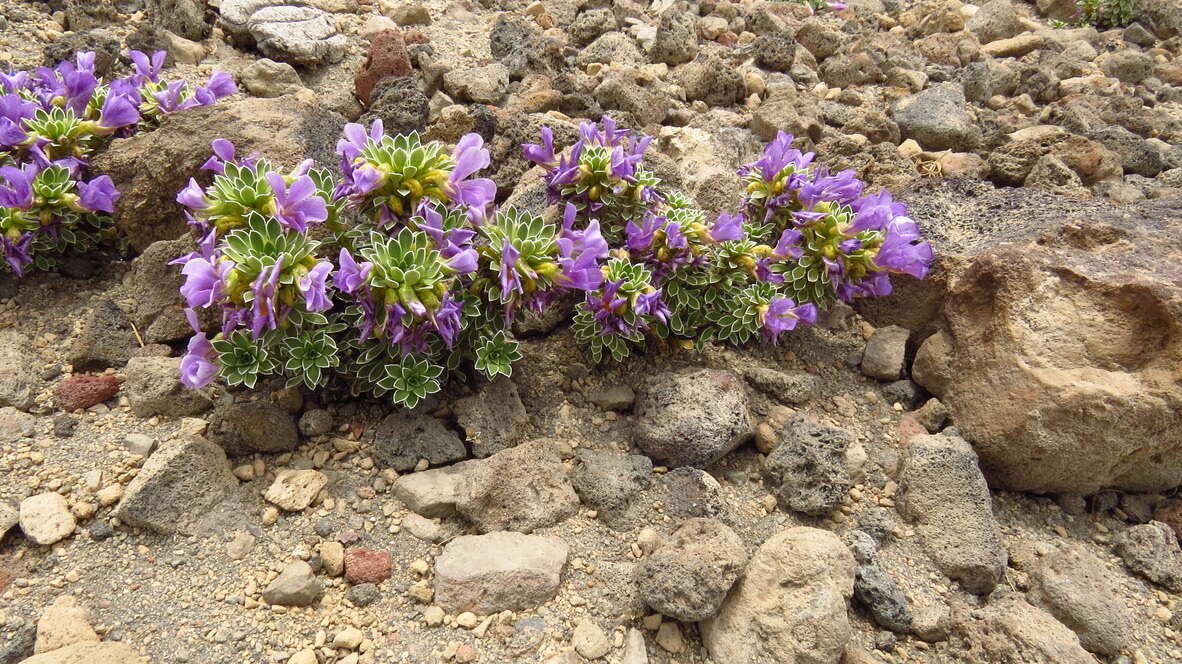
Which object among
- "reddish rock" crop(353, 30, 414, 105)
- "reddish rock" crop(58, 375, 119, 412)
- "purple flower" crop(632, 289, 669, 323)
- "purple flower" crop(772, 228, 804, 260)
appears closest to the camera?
"purple flower" crop(632, 289, 669, 323)

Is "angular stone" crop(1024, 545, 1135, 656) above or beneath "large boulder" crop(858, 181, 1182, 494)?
beneath

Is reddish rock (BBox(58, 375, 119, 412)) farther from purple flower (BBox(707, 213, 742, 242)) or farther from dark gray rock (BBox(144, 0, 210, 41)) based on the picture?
dark gray rock (BBox(144, 0, 210, 41))

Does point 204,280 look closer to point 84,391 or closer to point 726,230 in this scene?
point 84,391

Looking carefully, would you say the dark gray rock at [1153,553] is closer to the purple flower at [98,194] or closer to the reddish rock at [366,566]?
the reddish rock at [366,566]

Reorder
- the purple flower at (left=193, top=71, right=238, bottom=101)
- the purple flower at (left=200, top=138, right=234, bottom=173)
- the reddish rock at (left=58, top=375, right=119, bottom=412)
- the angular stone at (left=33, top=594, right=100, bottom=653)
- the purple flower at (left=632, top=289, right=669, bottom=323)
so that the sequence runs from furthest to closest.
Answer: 1. the purple flower at (left=193, top=71, right=238, bottom=101)
2. the reddish rock at (left=58, top=375, right=119, bottom=412)
3. the purple flower at (left=632, top=289, right=669, bottom=323)
4. the purple flower at (left=200, top=138, right=234, bottom=173)
5. the angular stone at (left=33, top=594, right=100, bottom=653)

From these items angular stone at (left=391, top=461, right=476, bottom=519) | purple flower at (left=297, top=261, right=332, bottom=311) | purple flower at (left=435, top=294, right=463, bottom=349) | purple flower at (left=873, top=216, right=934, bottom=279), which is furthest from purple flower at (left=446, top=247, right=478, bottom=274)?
purple flower at (left=873, top=216, right=934, bottom=279)

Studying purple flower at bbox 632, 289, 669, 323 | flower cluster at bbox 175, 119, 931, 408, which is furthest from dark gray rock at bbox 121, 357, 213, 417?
A: purple flower at bbox 632, 289, 669, 323

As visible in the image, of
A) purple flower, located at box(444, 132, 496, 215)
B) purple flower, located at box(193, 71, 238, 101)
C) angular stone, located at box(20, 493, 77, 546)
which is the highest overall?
purple flower, located at box(444, 132, 496, 215)

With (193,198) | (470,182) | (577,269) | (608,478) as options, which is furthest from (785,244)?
(193,198)

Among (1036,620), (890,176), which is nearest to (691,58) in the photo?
(890,176)

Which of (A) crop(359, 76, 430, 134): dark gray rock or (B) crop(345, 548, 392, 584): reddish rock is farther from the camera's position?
(A) crop(359, 76, 430, 134): dark gray rock
